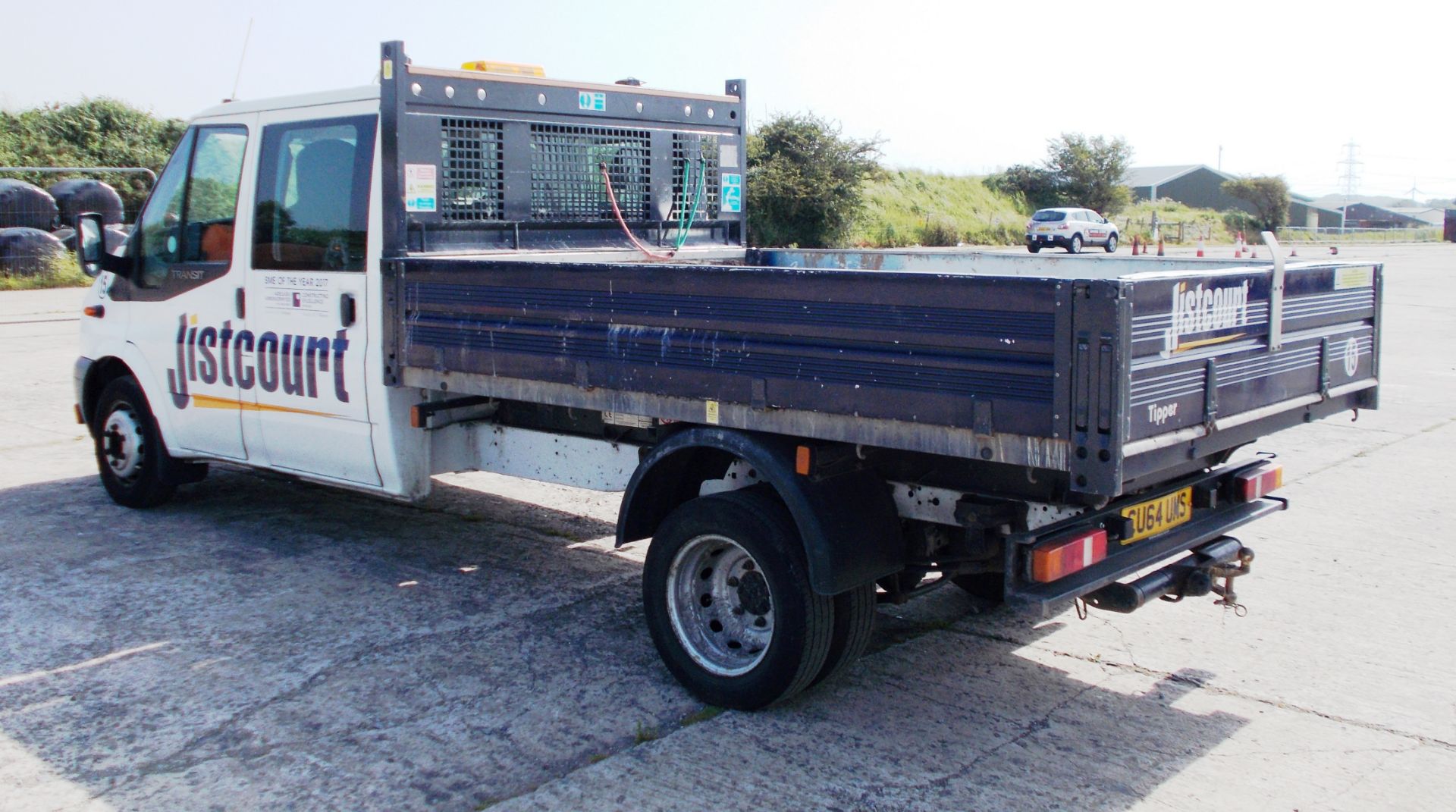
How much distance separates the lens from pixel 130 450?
287 inches

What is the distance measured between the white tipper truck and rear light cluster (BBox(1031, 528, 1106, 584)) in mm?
11

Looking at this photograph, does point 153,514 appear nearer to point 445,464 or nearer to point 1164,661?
point 445,464

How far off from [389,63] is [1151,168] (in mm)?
95600

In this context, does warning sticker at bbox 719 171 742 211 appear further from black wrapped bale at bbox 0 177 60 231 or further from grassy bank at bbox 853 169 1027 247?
grassy bank at bbox 853 169 1027 247

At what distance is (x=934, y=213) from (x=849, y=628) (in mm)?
47599

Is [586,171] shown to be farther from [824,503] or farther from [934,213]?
[934,213]

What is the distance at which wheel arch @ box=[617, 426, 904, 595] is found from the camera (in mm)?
4137

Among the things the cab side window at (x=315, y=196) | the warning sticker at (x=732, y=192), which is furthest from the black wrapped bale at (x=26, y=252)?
the warning sticker at (x=732, y=192)

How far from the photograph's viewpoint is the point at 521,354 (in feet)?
16.8

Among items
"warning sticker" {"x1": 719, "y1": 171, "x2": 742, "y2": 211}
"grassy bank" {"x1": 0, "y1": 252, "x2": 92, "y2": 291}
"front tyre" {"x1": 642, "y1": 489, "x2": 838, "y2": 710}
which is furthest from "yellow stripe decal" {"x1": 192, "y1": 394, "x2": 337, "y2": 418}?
"grassy bank" {"x1": 0, "y1": 252, "x2": 92, "y2": 291}

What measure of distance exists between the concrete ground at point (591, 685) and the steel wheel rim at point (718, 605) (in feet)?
0.67

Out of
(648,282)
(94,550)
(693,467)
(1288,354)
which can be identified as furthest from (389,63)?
(1288,354)

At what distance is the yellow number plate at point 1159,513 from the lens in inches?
170

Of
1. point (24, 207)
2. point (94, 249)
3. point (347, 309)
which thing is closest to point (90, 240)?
point (94, 249)
